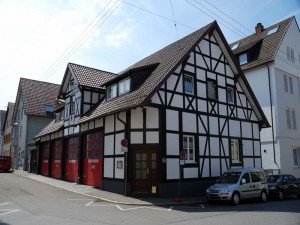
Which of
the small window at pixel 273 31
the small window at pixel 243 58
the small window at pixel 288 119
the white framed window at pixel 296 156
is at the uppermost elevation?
the small window at pixel 273 31

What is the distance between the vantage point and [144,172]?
15.7 metres

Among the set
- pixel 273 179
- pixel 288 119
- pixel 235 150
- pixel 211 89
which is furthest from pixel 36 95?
pixel 273 179

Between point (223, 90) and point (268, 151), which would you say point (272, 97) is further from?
point (223, 90)

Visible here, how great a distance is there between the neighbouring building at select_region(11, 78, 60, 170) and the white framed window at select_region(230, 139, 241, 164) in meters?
25.0

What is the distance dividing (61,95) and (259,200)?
18.0 metres

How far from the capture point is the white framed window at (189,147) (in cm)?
1716

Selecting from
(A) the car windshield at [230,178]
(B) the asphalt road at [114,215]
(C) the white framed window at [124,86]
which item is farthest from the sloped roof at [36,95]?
(A) the car windshield at [230,178]

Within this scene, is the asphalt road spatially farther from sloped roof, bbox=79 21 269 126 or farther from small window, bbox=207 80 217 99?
small window, bbox=207 80 217 99

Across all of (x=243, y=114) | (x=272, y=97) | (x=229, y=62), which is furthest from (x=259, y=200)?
(x=272, y=97)

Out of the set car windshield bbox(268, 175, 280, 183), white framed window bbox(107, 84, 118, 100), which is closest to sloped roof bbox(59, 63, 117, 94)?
white framed window bbox(107, 84, 118, 100)

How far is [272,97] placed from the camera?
1041 inches

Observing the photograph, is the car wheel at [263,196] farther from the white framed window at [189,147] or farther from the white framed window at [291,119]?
the white framed window at [291,119]

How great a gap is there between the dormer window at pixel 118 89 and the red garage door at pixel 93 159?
252 centimetres

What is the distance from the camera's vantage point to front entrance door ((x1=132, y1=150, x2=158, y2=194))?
15.5 m
